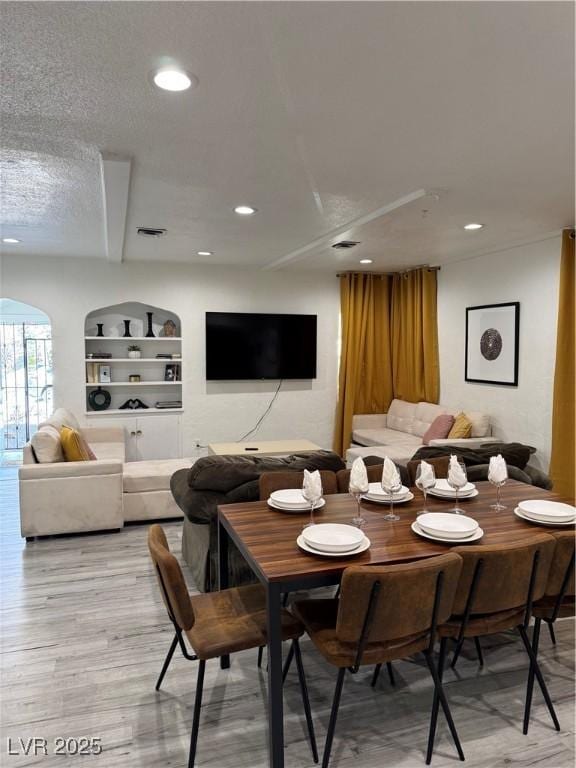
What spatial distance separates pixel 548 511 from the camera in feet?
7.95

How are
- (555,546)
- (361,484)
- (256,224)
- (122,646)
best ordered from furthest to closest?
(256,224) < (122,646) < (361,484) < (555,546)

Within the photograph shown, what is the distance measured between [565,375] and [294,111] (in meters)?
3.51

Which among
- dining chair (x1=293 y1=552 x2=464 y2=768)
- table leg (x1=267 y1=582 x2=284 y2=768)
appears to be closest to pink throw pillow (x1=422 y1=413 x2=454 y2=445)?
dining chair (x1=293 y1=552 x2=464 y2=768)

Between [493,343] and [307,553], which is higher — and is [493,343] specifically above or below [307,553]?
above

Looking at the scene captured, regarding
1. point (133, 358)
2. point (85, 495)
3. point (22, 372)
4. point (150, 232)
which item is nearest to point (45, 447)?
point (85, 495)

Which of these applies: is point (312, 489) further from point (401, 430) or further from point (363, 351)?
point (363, 351)

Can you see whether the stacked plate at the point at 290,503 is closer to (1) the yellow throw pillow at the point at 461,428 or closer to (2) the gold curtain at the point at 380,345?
(1) the yellow throw pillow at the point at 461,428

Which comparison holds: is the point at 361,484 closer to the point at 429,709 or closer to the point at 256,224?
the point at 429,709

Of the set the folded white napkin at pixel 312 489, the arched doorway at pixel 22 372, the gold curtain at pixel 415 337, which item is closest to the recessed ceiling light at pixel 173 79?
the folded white napkin at pixel 312 489

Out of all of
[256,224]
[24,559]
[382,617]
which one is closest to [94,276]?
[256,224]

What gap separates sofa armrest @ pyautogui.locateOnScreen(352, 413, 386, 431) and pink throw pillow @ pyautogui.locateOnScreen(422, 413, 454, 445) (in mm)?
1236

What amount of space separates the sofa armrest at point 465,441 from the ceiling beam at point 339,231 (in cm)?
229

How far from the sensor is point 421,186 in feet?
11.6

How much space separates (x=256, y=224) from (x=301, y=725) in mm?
3678
